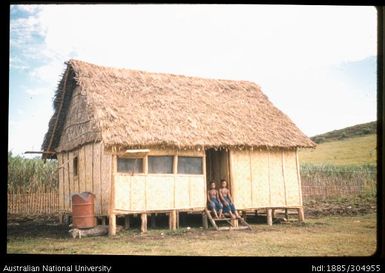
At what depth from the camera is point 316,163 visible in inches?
585

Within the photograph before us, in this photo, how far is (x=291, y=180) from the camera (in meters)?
13.6

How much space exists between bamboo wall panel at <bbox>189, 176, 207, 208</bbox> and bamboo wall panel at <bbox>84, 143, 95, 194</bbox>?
2.63m

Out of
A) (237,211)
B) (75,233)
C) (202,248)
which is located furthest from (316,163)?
(75,233)

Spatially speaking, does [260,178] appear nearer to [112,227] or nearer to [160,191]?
[160,191]

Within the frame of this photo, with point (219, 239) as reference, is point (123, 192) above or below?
above

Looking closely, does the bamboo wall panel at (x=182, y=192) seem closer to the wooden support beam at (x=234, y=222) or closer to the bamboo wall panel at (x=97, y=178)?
the wooden support beam at (x=234, y=222)

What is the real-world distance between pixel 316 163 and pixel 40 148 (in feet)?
28.5

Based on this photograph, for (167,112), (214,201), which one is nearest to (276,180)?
(214,201)

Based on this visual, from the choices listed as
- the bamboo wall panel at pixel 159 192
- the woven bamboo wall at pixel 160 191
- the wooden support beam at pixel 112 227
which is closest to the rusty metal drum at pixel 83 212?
the wooden support beam at pixel 112 227

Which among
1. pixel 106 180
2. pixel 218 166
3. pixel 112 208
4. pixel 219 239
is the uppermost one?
pixel 218 166

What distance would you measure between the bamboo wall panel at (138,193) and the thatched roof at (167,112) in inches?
36.9

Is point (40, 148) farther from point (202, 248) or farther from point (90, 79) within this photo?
point (202, 248)

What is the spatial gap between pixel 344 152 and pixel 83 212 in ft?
23.4

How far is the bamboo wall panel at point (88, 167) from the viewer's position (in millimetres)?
12248
